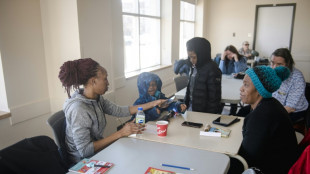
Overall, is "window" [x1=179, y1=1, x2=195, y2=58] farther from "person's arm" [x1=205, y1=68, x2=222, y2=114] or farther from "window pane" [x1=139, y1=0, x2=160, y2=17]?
"person's arm" [x1=205, y1=68, x2=222, y2=114]

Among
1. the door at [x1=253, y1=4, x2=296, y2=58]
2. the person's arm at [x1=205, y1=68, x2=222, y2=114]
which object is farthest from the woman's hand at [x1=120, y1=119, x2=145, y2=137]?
the door at [x1=253, y1=4, x2=296, y2=58]

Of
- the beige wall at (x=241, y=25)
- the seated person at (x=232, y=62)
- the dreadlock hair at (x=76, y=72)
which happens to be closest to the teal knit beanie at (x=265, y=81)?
the dreadlock hair at (x=76, y=72)

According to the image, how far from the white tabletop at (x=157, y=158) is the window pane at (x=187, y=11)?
5815 millimetres

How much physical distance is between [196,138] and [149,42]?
3.92 meters

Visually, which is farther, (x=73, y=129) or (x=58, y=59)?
(x=58, y=59)

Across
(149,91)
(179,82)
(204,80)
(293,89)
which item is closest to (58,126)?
(149,91)

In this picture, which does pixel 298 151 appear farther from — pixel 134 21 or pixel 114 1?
pixel 134 21

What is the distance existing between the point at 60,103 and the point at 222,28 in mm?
6933

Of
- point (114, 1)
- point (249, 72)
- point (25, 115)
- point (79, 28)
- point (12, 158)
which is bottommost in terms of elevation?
point (25, 115)

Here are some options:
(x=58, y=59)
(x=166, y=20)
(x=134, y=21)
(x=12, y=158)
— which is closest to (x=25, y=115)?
(x=58, y=59)

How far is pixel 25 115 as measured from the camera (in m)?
2.54

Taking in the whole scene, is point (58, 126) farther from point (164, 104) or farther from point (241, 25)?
point (241, 25)

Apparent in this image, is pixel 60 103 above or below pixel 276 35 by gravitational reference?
below

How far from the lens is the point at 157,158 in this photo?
150cm
